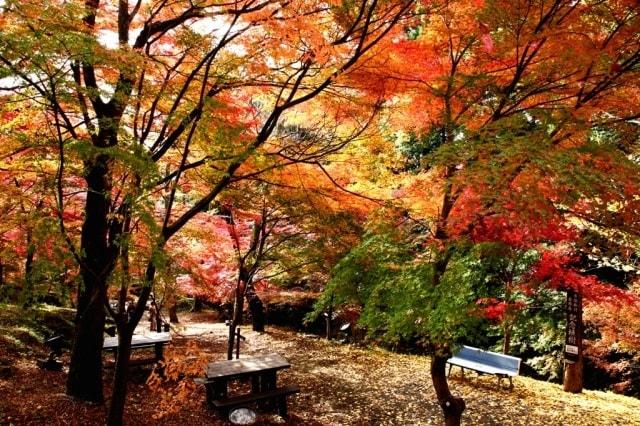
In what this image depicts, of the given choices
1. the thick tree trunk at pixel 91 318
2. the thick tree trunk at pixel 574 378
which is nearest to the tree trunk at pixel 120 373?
the thick tree trunk at pixel 91 318

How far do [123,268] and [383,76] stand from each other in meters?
4.10

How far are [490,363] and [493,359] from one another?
0.12 m

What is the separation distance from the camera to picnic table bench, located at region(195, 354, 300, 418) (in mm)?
7137

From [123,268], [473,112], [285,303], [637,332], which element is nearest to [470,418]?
[637,332]

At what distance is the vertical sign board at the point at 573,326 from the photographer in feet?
33.5

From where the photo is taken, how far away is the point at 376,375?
36.2 ft

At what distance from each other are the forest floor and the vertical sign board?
0.96m

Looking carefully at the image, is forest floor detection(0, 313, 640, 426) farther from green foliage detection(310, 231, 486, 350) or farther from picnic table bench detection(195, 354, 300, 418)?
green foliage detection(310, 231, 486, 350)

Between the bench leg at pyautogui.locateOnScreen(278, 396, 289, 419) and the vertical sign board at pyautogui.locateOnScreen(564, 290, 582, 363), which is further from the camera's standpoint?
the vertical sign board at pyautogui.locateOnScreen(564, 290, 582, 363)

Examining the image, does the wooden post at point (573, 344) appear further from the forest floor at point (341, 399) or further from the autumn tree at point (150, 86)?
the autumn tree at point (150, 86)

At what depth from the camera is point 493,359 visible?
34.2 feet

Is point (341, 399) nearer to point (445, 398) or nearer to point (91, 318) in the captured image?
point (445, 398)

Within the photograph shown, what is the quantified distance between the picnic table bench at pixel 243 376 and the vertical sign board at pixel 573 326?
6887 mm

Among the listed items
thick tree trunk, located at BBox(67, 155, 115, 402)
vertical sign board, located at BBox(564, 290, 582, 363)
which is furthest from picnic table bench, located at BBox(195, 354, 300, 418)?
vertical sign board, located at BBox(564, 290, 582, 363)
